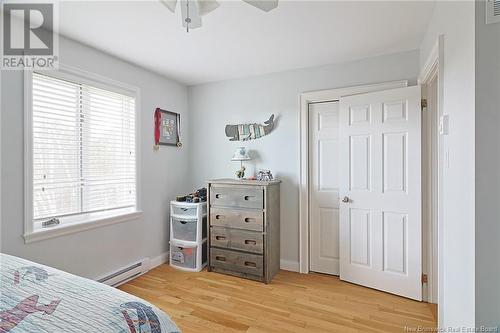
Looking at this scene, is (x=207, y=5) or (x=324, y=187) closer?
(x=207, y=5)

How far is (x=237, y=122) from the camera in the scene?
3.30 m

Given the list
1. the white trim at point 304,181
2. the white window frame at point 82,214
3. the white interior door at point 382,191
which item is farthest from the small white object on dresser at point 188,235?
the white interior door at point 382,191

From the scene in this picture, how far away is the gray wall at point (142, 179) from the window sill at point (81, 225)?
0.05m

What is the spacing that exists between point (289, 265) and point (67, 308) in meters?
2.48

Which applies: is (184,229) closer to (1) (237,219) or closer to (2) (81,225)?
(1) (237,219)

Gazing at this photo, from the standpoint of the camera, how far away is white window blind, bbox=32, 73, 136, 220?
209 cm

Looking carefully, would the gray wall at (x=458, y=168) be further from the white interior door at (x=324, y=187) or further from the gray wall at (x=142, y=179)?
the gray wall at (x=142, y=179)

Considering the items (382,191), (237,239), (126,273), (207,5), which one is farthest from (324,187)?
(126,273)

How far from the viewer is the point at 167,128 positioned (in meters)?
3.26

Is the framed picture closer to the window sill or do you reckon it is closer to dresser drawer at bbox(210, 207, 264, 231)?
the window sill

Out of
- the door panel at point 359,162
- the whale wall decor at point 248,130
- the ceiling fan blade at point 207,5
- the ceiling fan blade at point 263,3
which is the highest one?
the ceiling fan blade at point 207,5

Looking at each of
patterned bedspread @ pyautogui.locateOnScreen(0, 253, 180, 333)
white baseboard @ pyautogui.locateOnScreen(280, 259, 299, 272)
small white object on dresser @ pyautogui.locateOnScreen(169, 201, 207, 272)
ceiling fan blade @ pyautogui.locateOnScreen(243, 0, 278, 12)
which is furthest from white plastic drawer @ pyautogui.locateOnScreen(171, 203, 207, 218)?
ceiling fan blade @ pyautogui.locateOnScreen(243, 0, 278, 12)

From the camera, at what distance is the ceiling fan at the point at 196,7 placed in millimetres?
1254
